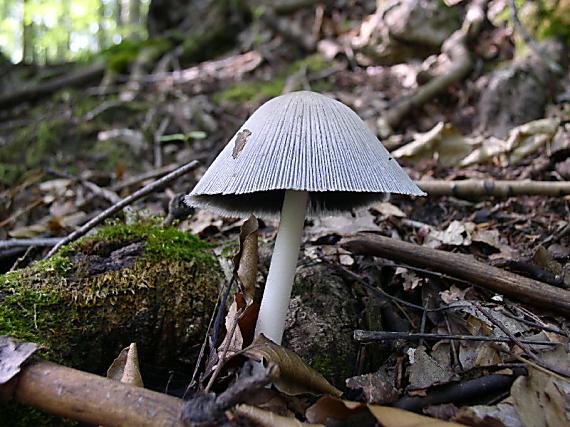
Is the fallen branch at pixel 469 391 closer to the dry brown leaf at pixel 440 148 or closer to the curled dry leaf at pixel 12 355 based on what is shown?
the curled dry leaf at pixel 12 355

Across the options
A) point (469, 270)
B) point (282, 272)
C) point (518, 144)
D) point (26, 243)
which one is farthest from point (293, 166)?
point (518, 144)

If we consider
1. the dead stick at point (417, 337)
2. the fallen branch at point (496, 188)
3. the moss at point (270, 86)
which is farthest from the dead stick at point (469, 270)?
the moss at point (270, 86)

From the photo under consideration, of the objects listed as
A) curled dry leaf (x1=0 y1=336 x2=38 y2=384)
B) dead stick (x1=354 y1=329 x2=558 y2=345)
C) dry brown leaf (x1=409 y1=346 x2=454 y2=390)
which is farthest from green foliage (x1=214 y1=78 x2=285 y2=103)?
curled dry leaf (x1=0 y1=336 x2=38 y2=384)

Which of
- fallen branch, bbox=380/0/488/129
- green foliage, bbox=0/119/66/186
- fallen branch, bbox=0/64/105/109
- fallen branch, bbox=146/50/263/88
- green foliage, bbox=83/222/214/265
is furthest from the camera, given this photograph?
fallen branch, bbox=0/64/105/109

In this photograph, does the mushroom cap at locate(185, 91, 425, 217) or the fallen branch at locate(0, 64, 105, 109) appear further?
the fallen branch at locate(0, 64, 105, 109)

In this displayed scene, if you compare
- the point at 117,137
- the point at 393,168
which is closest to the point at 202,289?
the point at 393,168

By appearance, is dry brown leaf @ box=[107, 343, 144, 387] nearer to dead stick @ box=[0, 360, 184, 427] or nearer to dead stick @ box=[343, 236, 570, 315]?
dead stick @ box=[0, 360, 184, 427]

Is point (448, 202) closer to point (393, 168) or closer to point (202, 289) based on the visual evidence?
point (393, 168)
